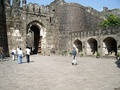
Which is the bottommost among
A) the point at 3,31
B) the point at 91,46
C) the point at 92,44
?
the point at 91,46

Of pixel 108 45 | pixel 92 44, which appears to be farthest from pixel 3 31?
pixel 108 45

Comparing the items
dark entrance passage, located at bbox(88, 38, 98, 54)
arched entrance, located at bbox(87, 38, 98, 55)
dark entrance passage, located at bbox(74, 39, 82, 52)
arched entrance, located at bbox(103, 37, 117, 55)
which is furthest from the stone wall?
arched entrance, located at bbox(103, 37, 117, 55)

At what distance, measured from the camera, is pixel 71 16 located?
23.6m

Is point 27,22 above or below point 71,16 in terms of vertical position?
below

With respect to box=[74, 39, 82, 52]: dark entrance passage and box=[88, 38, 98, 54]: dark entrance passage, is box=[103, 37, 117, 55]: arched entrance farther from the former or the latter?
box=[74, 39, 82, 52]: dark entrance passage

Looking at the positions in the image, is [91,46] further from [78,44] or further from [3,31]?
[3,31]

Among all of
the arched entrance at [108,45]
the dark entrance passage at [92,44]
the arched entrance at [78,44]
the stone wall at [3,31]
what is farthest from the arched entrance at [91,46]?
the stone wall at [3,31]

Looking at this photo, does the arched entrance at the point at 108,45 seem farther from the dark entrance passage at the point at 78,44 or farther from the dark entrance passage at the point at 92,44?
the dark entrance passage at the point at 78,44

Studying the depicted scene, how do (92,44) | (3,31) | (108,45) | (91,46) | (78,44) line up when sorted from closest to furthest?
1. (3,31)
2. (108,45)
3. (91,46)
4. (92,44)
5. (78,44)

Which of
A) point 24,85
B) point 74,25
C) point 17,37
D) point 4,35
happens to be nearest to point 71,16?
point 74,25

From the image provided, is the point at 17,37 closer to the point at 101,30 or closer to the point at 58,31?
the point at 58,31

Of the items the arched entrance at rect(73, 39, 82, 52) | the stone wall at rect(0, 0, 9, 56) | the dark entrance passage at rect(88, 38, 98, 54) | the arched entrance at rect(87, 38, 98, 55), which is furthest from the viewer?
the arched entrance at rect(73, 39, 82, 52)

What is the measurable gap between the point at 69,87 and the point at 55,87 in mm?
473

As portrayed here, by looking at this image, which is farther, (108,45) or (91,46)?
(91,46)
